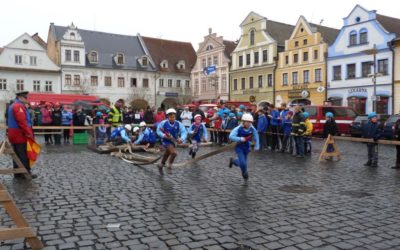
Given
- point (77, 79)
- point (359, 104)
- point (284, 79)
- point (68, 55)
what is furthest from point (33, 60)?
point (359, 104)

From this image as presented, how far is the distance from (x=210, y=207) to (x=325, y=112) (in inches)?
742

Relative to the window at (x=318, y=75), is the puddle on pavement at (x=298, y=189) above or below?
below

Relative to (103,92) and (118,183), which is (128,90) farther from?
(118,183)

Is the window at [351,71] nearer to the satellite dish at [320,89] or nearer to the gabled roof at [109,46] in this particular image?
the satellite dish at [320,89]

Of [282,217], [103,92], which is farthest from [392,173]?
[103,92]

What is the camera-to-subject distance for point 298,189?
898cm

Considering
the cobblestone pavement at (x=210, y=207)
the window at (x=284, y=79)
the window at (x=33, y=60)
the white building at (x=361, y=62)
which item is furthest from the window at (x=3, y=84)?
the cobblestone pavement at (x=210, y=207)

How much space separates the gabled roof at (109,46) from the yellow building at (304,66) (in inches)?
940

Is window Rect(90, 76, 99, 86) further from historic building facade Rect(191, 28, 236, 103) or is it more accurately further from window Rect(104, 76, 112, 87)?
historic building facade Rect(191, 28, 236, 103)

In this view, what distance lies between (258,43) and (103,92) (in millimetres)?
23224

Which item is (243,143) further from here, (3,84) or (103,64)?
(103,64)

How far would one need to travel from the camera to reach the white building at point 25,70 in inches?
2082

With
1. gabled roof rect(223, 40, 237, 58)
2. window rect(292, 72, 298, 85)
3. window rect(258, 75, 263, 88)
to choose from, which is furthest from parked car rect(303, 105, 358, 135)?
gabled roof rect(223, 40, 237, 58)

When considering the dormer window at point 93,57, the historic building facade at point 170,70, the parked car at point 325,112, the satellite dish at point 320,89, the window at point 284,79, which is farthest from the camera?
the historic building facade at point 170,70
